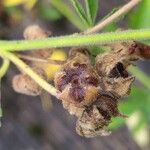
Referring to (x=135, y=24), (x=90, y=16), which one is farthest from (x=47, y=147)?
(x=90, y=16)

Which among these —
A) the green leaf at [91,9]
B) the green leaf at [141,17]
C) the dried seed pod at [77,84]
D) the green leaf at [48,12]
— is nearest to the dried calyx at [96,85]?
the dried seed pod at [77,84]

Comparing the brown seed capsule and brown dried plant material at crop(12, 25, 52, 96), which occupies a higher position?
brown dried plant material at crop(12, 25, 52, 96)

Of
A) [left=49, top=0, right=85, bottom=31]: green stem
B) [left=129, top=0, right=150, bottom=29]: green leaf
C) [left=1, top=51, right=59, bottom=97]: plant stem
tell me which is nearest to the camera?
[left=1, top=51, right=59, bottom=97]: plant stem

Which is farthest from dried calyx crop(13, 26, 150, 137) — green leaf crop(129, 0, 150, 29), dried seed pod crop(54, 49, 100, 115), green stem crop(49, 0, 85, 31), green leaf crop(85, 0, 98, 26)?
green stem crop(49, 0, 85, 31)

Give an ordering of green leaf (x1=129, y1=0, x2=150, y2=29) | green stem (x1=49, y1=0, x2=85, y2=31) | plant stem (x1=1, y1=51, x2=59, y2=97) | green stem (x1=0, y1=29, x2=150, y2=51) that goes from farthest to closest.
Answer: green stem (x1=49, y1=0, x2=85, y2=31) < green leaf (x1=129, y1=0, x2=150, y2=29) < plant stem (x1=1, y1=51, x2=59, y2=97) < green stem (x1=0, y1=29, x2=150, y2=51)

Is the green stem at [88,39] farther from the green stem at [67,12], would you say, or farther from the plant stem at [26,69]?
the green stem at [67,12]

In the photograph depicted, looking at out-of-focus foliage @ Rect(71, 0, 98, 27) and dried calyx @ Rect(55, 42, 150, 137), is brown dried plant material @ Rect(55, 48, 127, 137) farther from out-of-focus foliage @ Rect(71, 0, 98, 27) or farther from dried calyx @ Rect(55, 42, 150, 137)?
out-of-focus foliage @ Rect(71, 0, 98, 27)

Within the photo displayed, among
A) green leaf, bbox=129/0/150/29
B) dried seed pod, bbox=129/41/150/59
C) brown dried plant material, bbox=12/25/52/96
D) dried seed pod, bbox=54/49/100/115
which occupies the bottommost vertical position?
green leaf, bbox=129/0/150/29

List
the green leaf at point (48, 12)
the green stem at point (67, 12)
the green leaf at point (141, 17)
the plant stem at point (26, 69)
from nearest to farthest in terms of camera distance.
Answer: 1. the plant stem at point (26, 69)
2. the green leaf at point (141, 17)
3. the green stem at point (67, 12)
4. the green leaf at point (48, 12)

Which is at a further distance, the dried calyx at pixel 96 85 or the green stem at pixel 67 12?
the green stem at pixel 67 12

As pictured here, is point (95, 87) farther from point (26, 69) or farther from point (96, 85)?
point (26, 69)

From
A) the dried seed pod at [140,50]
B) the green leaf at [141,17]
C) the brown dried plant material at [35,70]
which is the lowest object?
the green leaf at [141,17]

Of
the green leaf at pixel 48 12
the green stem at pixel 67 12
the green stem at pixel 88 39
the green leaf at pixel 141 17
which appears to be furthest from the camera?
the green leaf at pixel 48 12
